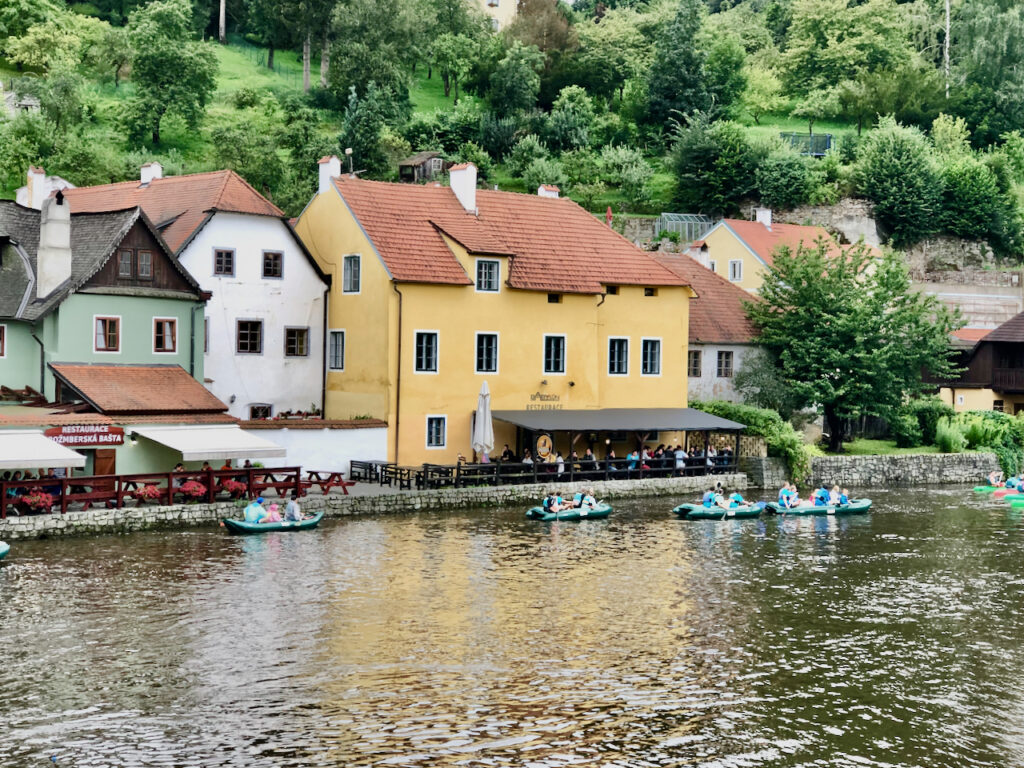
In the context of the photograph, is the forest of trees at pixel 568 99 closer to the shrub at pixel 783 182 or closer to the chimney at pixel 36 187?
the shrub at pixel 783 182

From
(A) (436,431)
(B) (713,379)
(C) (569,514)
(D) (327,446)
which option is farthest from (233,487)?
(B) (713,379)

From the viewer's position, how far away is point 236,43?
12038cm

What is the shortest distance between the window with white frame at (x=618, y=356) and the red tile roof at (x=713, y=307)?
5124 mm

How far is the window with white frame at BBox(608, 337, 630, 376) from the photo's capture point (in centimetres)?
5634

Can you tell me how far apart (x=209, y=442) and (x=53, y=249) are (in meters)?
9.74

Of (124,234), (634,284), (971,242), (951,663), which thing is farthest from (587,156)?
(951,663)

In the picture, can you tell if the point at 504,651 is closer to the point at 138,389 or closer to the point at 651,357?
the point at 138,389

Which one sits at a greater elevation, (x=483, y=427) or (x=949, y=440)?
(x=483, y=427)

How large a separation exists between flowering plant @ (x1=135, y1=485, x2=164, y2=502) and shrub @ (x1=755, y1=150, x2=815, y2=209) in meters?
62.1

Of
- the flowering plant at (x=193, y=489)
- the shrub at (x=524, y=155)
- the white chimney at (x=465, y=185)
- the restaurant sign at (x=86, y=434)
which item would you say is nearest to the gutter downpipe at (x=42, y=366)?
the restaurant sign at (x=86, y=434)

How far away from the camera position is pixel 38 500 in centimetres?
3759

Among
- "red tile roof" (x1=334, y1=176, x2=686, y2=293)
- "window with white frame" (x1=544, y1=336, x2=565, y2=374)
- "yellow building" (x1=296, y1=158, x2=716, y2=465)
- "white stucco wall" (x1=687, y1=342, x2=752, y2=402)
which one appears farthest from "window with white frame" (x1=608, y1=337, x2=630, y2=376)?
"white stucco wall" (x1=687, y1=342, x2=752, y2=402)

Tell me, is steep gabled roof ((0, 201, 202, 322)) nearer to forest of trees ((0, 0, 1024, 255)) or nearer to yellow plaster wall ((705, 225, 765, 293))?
forest of trees ((0, 0, 1024, 255))

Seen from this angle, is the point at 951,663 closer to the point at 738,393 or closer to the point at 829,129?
the point at 738,393
